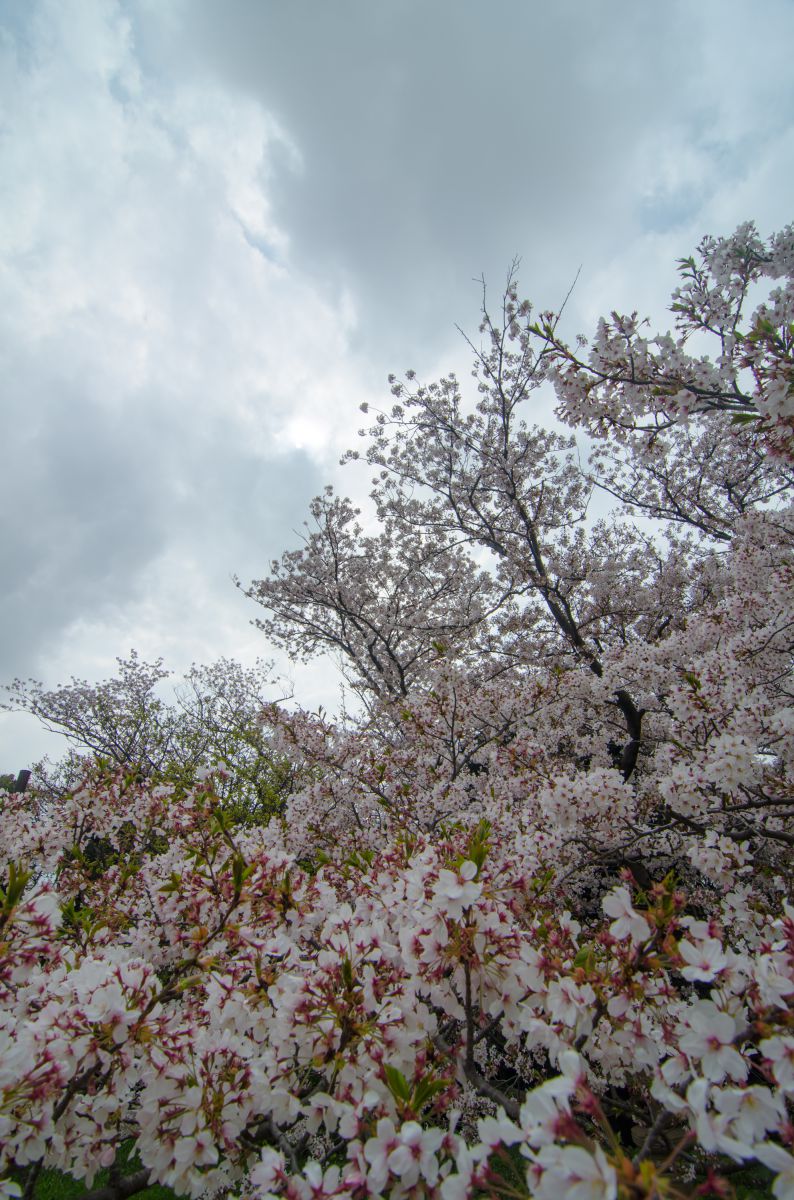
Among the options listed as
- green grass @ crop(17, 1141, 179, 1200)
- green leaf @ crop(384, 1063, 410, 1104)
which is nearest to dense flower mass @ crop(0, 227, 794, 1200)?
green leaf @ crop(384, 1063, 410, 1104)

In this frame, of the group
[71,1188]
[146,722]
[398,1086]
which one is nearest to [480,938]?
[398,1086]

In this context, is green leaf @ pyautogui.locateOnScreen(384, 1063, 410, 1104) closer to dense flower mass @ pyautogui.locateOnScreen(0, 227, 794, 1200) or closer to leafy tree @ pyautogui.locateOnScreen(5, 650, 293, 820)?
dense flower mass @ pyautogui.locateOnScreen(0, 227, 794, 1200)

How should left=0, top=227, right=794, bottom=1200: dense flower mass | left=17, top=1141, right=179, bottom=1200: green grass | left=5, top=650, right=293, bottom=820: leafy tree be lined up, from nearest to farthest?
left=0, top=227, right=794, bottom=1200: dense flower mass < left=17, top=1141, right=179, bottom=1200: green grass < left=5, top=650, right=293, bottom=820: leafy tree

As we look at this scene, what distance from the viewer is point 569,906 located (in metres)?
5.61

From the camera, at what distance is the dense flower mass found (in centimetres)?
142

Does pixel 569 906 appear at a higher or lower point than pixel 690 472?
lower

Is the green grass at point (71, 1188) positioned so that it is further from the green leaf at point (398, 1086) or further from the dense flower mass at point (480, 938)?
the green leaf at point (398, 1086)

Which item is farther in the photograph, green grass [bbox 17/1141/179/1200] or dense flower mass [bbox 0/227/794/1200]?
green grass [bbox 17/1141/179/1200]

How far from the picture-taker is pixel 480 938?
178 centimetres

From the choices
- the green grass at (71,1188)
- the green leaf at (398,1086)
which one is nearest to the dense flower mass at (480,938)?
the green leaf at (398,1086)

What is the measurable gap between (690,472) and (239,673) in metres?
17.9

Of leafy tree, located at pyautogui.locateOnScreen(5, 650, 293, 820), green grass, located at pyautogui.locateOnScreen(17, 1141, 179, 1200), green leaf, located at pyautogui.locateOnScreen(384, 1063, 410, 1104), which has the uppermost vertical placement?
leafy tree, located at pyautogui.locateOnScreen(5, 650, 293, 820)

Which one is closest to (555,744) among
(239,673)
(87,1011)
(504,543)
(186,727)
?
(504,543)

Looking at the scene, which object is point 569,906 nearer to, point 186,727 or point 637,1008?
point 637,1008
